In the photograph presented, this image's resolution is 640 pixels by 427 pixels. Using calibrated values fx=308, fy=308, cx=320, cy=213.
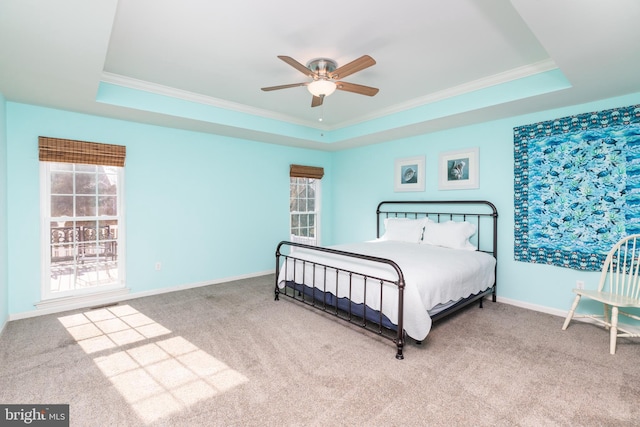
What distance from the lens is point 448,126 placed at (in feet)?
13.7

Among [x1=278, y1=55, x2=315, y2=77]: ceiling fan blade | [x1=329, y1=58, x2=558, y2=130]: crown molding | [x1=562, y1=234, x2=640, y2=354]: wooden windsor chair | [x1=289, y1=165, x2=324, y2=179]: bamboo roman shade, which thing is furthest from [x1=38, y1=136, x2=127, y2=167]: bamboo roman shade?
[x1=562, y1=234, x2=640, y2=354]: wooden windsor chair

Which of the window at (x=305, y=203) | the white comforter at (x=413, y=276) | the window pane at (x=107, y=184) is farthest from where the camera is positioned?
the window at (x=305, y=203)

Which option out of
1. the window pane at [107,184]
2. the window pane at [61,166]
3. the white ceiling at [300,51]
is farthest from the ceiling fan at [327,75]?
the window pane at [61,166]

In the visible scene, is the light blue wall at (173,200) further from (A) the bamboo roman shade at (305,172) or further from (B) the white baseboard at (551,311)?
(B) the white baseboard at (551,311)

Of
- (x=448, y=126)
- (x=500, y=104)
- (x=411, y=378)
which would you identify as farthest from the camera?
(x=448, y=126)

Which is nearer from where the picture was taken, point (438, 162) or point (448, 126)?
point (448, 126)

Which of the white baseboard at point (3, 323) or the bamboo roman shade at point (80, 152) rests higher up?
the bamboo roman shade at point (80, 152)

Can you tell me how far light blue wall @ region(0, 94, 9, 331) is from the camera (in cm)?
301

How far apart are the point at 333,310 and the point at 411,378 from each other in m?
1.37

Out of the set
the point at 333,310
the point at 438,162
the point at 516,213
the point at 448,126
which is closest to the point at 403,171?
the point at 438,162

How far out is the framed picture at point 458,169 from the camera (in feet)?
13.4

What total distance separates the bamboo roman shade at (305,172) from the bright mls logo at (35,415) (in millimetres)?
4254

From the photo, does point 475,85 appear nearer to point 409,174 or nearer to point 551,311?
point 409,174

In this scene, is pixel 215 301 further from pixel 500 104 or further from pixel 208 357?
pixel 500 104
